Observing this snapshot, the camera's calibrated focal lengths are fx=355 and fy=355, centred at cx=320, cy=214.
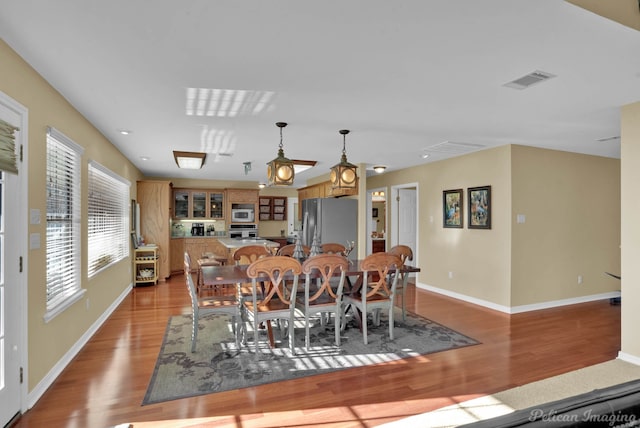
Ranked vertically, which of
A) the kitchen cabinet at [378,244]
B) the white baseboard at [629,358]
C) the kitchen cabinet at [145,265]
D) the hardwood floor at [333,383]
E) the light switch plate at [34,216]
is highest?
the light switch plate at [34,216]

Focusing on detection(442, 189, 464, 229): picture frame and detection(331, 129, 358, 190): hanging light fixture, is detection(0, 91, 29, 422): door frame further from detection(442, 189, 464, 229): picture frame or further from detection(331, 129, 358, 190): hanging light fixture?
detection(442, 189, 464, 229): picture frame

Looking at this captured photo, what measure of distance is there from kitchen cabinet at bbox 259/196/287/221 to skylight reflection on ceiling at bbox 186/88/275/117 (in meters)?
6.76

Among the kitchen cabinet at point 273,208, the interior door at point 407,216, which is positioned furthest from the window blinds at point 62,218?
the kitchen cabinet at point 273,208

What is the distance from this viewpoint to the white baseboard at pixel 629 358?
3.15m

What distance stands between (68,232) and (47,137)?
936 millimetres

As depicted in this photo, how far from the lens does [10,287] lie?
2.19 meters

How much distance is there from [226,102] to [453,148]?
11.2ft

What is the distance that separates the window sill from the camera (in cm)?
272

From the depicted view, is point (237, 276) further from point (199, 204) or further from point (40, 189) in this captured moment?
point (199, 204)

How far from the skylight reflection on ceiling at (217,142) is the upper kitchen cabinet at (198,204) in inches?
132

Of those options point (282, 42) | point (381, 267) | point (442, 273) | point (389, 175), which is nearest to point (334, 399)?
point (381, 267)

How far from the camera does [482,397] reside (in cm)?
255

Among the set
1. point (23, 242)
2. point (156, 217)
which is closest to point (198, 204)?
point (156, 217)

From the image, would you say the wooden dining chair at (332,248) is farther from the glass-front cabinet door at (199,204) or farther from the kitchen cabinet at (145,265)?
the glass-front cabinet door at (199,204)
